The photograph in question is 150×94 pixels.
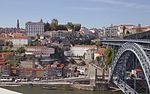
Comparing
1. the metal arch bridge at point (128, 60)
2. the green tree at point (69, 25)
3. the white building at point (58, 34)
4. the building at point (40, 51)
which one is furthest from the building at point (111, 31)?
the metal arch bridge at point (128, 60)

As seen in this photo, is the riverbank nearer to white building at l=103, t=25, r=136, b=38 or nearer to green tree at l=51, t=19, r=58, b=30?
white building at l=103, t=25, r=136, b=38

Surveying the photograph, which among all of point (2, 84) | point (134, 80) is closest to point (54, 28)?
point (2, 84)

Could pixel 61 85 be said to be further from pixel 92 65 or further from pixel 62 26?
pixel 62 26

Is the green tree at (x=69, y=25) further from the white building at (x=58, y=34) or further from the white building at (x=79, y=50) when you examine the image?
the white building at (x=79, y=50)

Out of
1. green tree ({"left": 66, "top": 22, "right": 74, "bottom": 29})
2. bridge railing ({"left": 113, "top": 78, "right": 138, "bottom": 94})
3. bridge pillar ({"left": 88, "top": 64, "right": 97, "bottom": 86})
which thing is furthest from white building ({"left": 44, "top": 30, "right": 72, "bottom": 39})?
bridge railing ({"left": 113, "top": 78, "right": 138, "bottom": 94})

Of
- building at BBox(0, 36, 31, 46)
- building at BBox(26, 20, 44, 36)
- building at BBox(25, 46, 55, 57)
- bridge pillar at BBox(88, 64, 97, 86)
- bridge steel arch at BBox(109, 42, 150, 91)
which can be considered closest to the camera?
bridge steel arch at BBox(109, 42, 150, 91)
